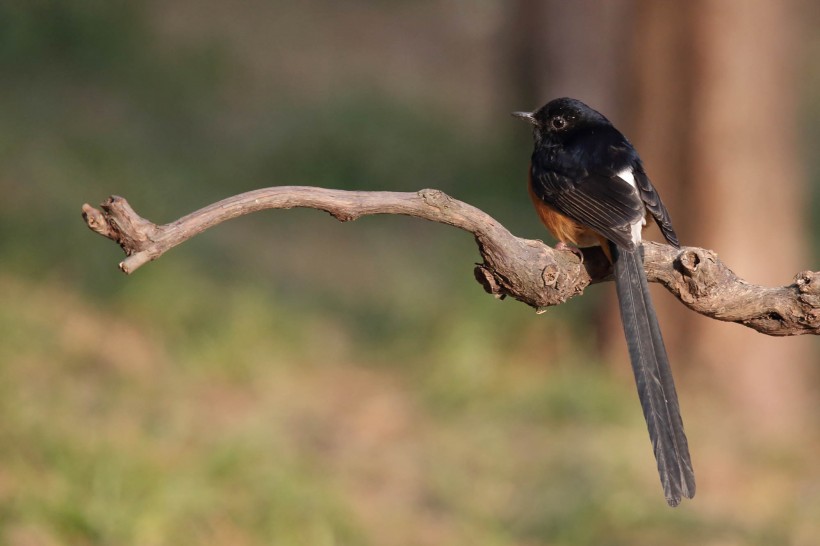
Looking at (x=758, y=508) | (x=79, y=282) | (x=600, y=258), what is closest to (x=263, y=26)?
(x=79, y=282)

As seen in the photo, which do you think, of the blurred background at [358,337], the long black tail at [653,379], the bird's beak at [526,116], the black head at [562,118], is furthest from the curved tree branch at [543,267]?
the blurred background at [358,337]

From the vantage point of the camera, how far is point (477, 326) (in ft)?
28.2

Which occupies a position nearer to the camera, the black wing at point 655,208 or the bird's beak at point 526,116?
the black wing at point 655,208

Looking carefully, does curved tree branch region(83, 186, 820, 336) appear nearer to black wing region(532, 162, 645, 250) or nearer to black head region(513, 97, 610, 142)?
black wing region(532, 162, 645, 250)

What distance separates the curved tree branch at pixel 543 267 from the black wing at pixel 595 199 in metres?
0.21

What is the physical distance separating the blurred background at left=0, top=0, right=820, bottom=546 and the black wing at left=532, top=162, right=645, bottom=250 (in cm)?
248

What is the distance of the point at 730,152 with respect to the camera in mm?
8070

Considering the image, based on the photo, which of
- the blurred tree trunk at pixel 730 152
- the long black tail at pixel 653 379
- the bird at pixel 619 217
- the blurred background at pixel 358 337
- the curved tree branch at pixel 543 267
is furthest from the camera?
the blurred tree trunk at pixel 730 152

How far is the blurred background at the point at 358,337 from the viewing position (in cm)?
611

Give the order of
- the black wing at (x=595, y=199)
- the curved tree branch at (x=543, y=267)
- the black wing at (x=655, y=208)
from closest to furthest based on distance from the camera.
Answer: the curved tree branch at (x=543, y=267) → the black wing at (x=595, y=199) → the black wing at (x=655, y=208)

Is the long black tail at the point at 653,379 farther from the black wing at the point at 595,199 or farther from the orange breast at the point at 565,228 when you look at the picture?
the orange breast at the point at 565,228

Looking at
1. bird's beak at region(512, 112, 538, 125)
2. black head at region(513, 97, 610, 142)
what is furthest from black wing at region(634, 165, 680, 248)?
bird's beak at region(512, 112, 538, 125)

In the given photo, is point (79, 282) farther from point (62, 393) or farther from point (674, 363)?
point (674, 363)

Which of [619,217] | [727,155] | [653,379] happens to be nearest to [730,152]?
[727,155]
